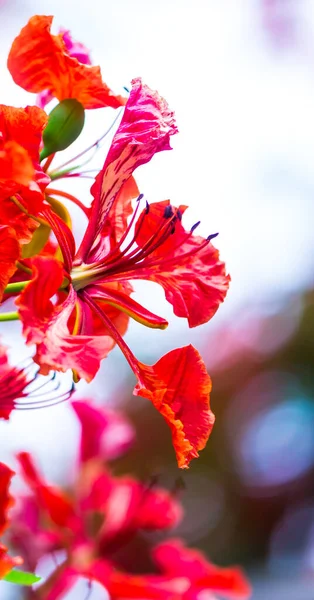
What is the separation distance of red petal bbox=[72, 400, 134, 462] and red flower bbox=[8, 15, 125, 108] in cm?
39

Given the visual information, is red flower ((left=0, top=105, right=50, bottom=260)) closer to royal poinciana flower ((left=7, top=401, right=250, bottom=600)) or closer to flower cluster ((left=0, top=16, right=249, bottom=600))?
flower cluster ((left=0, top=16, right=249, bottom=600))

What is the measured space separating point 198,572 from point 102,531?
0.16 meters

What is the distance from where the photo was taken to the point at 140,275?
589 mm

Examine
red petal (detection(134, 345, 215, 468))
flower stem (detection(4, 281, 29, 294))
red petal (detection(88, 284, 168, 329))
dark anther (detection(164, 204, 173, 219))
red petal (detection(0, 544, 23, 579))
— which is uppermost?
dark anther (detection(164, 204, 173, 219))

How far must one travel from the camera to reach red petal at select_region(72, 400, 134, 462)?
0.89m

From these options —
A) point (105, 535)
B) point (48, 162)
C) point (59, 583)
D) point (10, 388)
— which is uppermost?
point (48, 162)

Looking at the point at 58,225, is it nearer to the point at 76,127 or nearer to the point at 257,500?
the point at 76,127

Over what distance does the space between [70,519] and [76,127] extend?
0.53 meters

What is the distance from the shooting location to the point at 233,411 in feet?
11.1

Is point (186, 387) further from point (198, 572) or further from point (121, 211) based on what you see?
point (198, 572)

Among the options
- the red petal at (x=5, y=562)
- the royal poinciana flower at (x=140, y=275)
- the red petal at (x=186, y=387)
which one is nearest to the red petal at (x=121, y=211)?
the royal poinciana flower at (x=140, y=275)

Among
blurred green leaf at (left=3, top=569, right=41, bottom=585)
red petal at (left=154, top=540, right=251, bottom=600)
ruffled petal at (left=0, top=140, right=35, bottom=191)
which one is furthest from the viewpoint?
red petal at (left=154, top=540, right=251, bottom=600)

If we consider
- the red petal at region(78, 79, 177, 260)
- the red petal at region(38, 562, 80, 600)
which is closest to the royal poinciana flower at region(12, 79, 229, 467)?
the red petal at region(78, 79, 177, 260)

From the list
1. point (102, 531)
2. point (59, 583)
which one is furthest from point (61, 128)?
point (102, 531)
